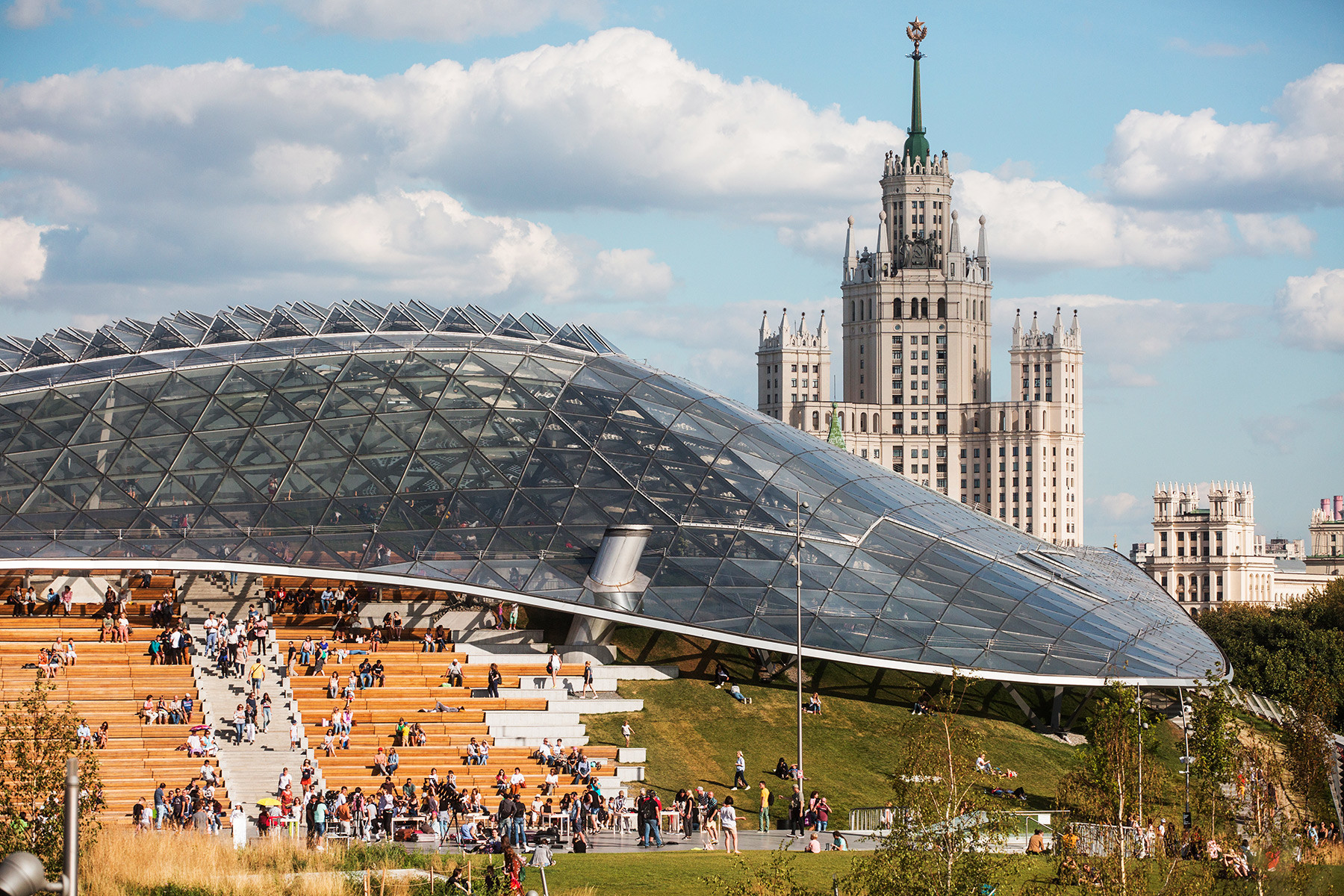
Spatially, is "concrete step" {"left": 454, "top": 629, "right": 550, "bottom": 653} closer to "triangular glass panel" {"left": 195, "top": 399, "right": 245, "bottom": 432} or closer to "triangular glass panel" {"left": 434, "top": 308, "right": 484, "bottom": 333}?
"triangular glass panel" {"left": 195, "top": 399, "right": 245, "bottom": 432}

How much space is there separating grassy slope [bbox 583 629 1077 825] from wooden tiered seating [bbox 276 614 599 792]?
2.75m

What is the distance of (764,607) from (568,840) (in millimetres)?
16907

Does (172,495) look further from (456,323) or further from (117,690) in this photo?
(456,323)

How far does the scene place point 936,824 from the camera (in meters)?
25.8

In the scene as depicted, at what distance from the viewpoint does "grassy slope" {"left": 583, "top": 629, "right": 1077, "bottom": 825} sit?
51781 millimetres

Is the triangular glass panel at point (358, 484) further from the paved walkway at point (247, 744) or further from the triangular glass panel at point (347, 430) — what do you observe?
the paved walkway at point (247, 744)

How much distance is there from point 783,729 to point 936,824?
97.0 ft

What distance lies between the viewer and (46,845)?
88.3ft

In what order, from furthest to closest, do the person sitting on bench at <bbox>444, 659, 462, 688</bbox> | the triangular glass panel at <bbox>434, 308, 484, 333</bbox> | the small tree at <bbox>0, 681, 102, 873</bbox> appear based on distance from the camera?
the triangular glass panel at <bbox>434, 308, 484, 333</bbox> < the person sitting on bench at <bbox>444, 659, 462, 688</bbox> < the small tree at <bbox>0, 681, 102, 873</bbox>

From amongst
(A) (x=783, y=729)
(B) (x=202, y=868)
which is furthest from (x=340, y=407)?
(B) (x=202, y=868)

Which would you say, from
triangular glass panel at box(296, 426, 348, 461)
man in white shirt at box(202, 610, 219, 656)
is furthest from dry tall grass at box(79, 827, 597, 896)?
triangular glass panel at box(296, 426, 348, 461)

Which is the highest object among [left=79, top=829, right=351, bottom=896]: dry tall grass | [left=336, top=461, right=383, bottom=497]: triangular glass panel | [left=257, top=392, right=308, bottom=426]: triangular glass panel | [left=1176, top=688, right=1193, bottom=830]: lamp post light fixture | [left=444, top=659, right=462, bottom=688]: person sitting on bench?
[left=257, top=392, right=308, bottom=426]: triangular glass panel

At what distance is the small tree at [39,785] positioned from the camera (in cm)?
2695

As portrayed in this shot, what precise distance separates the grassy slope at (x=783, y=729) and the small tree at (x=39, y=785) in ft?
77.5
